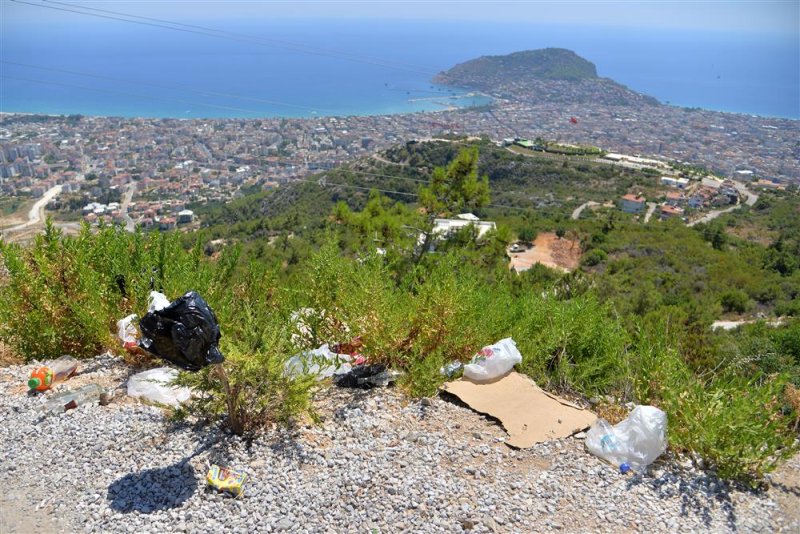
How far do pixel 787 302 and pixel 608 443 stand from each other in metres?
14.9

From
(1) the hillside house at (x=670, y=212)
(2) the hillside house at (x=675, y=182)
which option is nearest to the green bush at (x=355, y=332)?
(1) the hillside house at (x=670, y=212)

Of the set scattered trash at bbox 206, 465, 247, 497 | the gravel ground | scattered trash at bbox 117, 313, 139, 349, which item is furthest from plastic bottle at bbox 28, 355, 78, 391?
scattered trash at bbox 206, 465, 247, 497

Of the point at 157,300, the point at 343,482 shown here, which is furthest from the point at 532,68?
the point at 343,482

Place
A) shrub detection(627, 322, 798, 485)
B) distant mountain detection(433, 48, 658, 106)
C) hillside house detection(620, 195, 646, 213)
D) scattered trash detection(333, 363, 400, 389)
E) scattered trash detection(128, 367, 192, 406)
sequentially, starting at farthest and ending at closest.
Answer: distant mountain detection(433, 48, 658, 106), hillside house detection(620, 195, 646, 213), scattered trash detection(333, 363, 400, 389), scattered trash detection(128, 367, 192, 406), shrub detection(627, 322, 798, 485)

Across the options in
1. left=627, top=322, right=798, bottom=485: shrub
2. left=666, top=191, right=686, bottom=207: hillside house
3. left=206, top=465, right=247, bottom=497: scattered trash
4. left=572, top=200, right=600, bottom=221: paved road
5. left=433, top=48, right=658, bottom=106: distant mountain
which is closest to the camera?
left=206, top=465, right=247, bottom=497: scattered trash

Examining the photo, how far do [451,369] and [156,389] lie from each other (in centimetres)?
251

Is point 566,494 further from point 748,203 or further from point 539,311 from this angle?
point 748,203

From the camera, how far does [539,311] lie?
5.27 metres

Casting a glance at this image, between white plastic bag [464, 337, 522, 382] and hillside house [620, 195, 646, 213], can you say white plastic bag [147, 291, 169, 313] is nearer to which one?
white plastic bag [464, 337, 522, 382]

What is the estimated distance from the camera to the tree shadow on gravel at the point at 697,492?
3.16 metres

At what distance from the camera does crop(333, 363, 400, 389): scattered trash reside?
14.1 feet

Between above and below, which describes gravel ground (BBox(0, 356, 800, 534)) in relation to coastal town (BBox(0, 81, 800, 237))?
above

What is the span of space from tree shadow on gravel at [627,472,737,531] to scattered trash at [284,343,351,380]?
7.76ft

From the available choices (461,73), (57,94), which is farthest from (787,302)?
(57,94)
